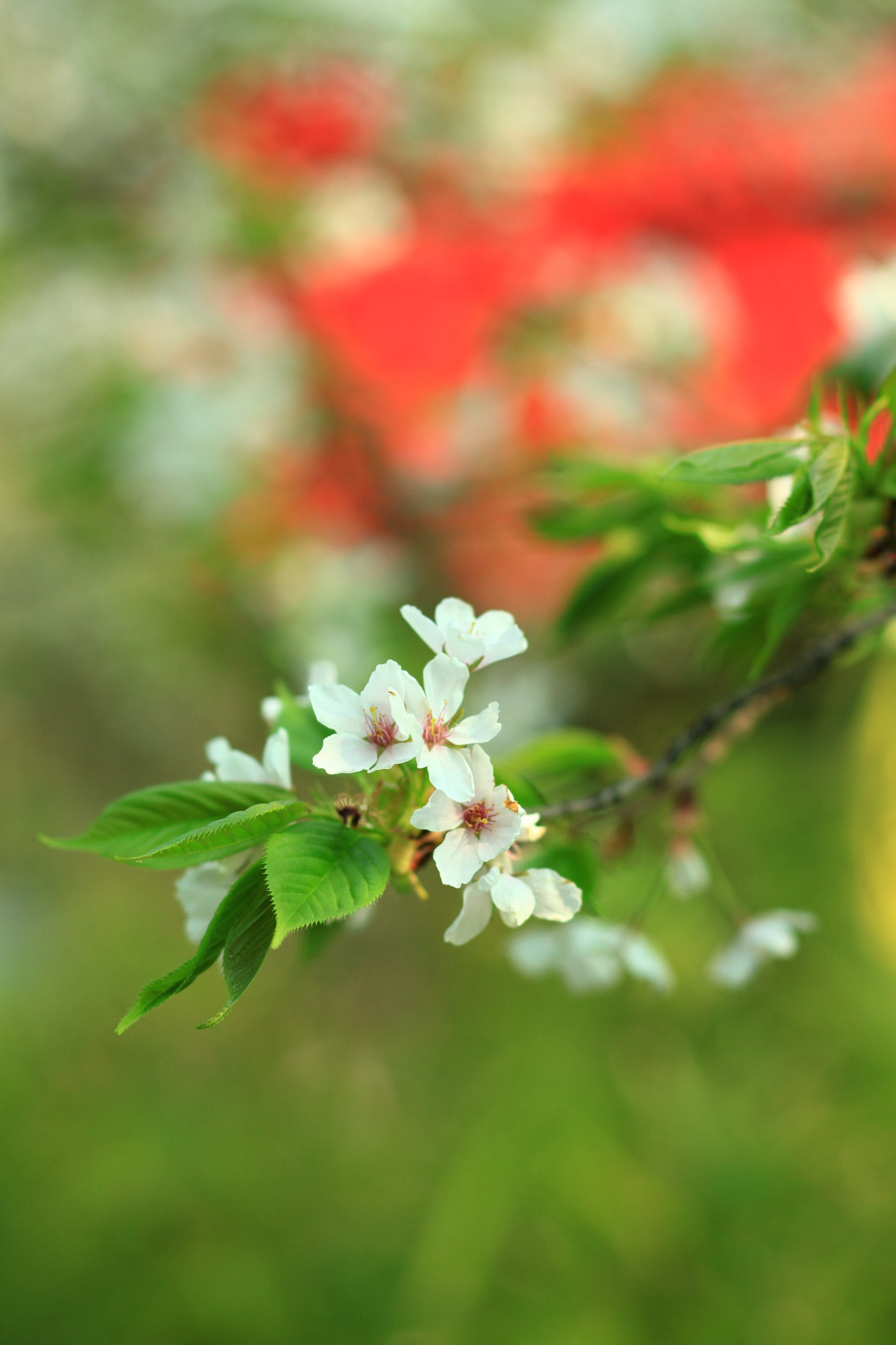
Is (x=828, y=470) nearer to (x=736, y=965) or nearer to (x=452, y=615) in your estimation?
(x=452, y=615)

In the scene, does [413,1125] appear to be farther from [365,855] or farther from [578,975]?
[365,855]

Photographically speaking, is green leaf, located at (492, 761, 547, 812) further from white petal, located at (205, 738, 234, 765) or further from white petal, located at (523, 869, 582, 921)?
white petal, located at (205, 738, 234, 765)

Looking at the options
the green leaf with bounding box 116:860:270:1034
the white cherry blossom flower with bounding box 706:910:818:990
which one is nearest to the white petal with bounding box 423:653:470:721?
the green leaf with bounding box 116:860:270:1034

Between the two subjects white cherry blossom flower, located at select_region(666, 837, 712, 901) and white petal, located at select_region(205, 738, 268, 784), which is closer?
white petal, located at select_region(205, 738, 268, 784)

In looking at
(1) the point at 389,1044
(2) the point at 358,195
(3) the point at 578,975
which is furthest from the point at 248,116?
(3) the point at 578,975

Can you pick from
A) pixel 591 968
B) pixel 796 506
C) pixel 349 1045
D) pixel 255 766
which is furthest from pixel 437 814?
pixel 349 1045

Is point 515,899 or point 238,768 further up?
point 238,768
